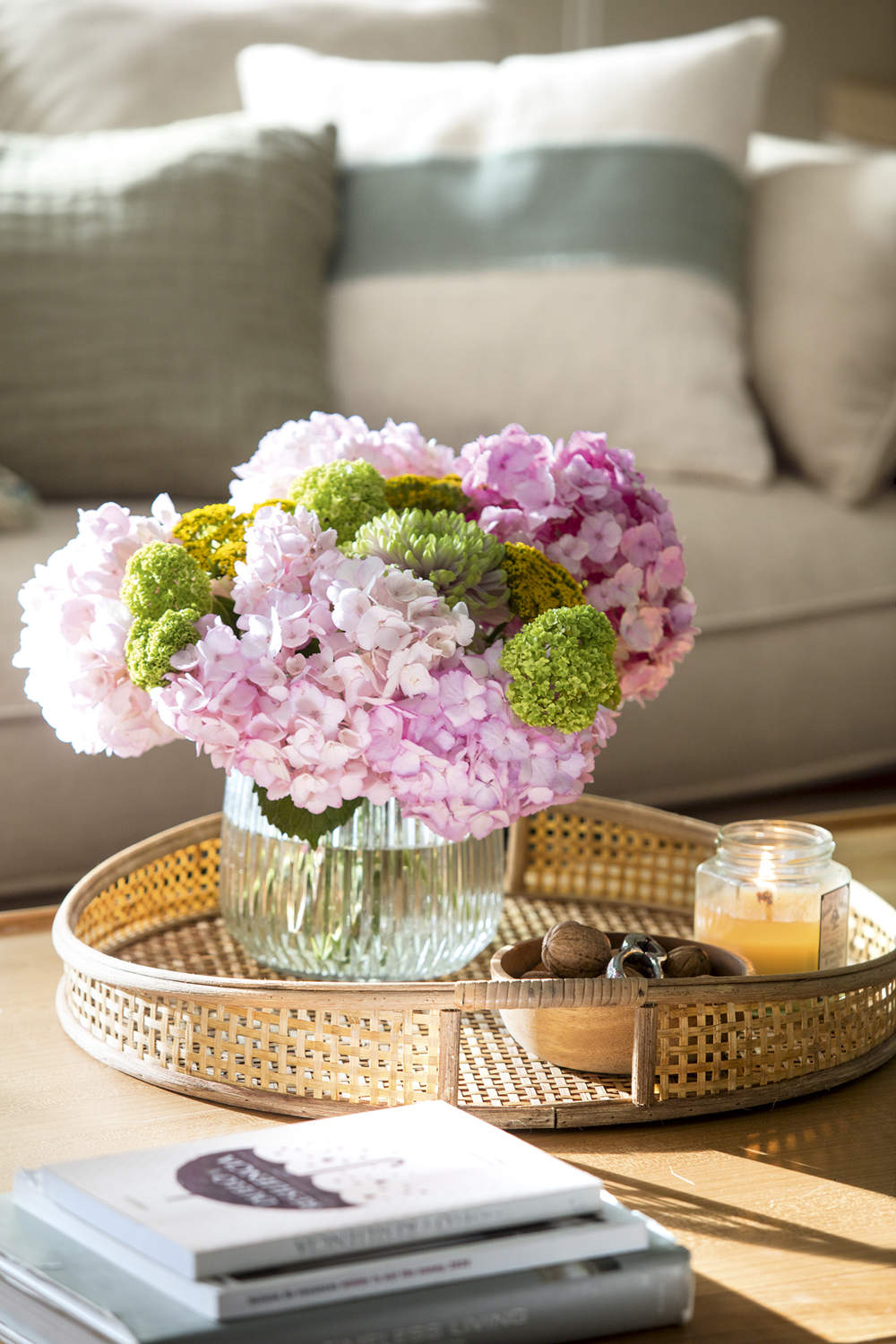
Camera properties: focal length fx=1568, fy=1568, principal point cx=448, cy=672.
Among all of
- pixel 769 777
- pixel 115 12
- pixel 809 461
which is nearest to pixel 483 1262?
pixel 769 777

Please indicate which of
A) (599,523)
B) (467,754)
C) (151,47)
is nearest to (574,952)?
(467,754)

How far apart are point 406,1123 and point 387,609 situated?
26 cm

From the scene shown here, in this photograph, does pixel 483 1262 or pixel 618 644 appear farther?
pixel 618 644

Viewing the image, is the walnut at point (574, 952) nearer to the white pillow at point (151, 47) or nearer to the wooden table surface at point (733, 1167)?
the wooden table surface at point (733, 1167)

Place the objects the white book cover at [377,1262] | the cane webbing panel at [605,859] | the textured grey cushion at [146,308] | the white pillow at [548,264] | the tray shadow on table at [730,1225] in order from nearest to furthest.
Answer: the white book cover at [377,1262]
the tray shadow on table at [730,1225]
the cane webbing panel at [605,859]
the textured grey cushion at [146,308]
the white pillow at [548,264]

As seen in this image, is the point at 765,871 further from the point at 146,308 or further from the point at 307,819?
the point at 146,308

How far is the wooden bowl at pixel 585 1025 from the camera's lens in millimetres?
846

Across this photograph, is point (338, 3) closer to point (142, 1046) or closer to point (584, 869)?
point (584, 869)

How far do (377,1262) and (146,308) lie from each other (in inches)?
57.9

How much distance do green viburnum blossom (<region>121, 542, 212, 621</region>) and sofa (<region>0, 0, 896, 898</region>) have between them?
38.2 inches

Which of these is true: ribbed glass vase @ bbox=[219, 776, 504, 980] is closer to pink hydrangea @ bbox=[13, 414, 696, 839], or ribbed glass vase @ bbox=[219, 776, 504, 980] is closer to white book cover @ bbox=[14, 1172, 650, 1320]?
pink hydrangea @ bbox=[13, 414, 696, 839]

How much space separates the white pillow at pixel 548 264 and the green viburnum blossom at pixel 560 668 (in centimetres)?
126

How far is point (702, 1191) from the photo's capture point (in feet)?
2.46

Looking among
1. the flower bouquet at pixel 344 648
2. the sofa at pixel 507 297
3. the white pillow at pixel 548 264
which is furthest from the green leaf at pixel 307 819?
the white pillow at pixel 548 264
